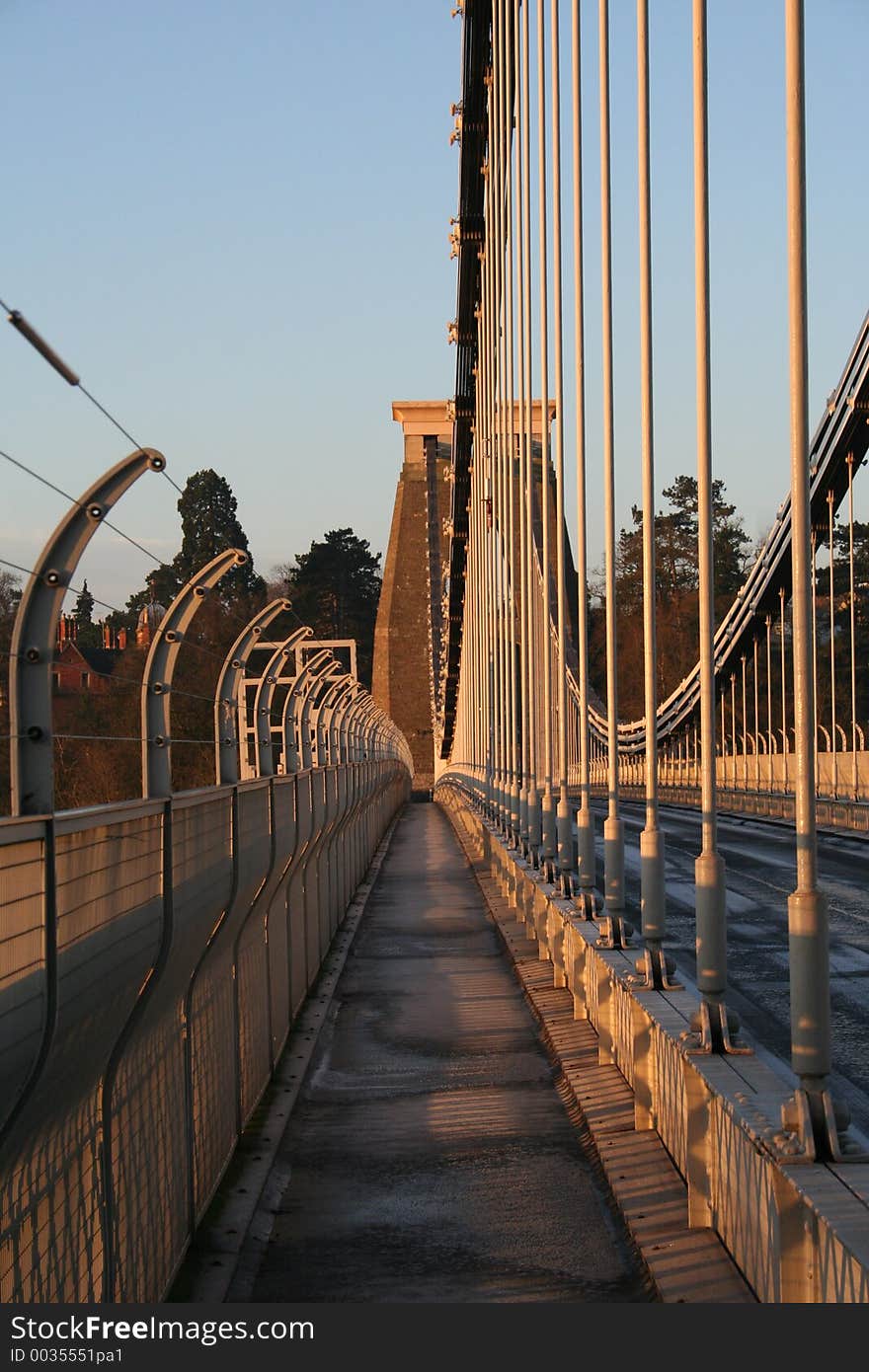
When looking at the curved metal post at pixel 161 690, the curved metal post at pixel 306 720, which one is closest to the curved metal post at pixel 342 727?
the curved metal post at pixel 306 720

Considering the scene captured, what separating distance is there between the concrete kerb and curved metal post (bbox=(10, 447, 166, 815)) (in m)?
2.04

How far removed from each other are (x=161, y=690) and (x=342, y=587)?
130812 millimetres

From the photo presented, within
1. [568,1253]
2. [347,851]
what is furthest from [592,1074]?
[347,851]

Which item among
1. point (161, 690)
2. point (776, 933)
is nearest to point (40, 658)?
point (161, 690)

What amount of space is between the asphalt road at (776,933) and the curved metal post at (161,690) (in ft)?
7.53

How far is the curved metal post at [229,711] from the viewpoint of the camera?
29.3 ft

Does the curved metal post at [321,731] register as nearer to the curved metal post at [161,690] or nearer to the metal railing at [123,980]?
the metal railing at [123,980]

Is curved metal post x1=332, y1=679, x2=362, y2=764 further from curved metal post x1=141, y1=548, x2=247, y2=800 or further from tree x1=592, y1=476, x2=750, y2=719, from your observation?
tree x1=592, y1=476, x2=750, y2=719

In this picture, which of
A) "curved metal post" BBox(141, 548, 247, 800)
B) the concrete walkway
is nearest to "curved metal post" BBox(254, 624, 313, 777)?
the concrete walkway

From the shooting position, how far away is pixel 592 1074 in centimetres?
981

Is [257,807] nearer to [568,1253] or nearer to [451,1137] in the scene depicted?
[451,1137]

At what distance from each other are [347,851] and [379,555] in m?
128

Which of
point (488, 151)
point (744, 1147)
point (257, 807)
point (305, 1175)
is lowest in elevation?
point (305, 1175)

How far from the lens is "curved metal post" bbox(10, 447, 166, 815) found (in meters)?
4.47
